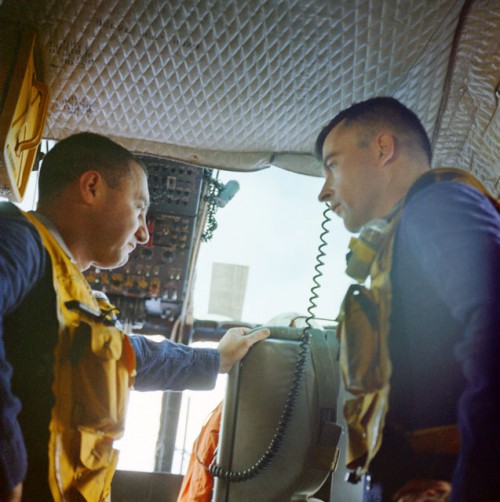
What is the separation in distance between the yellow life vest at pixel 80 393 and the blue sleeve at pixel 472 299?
2.78ft

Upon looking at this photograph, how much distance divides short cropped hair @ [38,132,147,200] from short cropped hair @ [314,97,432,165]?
73 centimetres

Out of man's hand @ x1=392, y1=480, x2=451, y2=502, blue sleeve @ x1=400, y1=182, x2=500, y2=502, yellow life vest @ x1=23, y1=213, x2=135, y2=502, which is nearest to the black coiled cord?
yellow life vest @ x1=23, y1=213, x2=135, y2=502

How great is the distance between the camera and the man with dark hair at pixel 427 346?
654 mm

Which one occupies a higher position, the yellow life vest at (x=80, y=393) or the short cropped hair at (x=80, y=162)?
the short cropped hair at (x=80, y=162)

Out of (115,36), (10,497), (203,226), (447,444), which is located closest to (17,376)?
(10,497)

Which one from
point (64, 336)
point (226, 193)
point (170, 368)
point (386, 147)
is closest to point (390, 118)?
point (386, 147)

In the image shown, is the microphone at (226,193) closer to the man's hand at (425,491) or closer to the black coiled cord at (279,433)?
the black coiled cord at (279,433)

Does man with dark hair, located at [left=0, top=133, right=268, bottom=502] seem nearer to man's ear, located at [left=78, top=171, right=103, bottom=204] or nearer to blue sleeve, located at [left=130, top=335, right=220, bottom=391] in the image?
man's ear, located at [left=78, top=171, right=103, bottom=204]

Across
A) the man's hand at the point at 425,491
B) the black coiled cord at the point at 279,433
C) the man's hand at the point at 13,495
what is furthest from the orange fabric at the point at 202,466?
the man's hand at the point at 425,491

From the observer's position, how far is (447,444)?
820mm

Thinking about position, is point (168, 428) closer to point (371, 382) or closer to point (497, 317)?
point (371, 382)

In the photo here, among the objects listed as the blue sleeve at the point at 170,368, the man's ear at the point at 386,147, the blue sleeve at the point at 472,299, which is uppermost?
the man's ear at the point at 386,147

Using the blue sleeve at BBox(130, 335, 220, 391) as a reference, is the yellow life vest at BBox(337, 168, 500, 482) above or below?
above

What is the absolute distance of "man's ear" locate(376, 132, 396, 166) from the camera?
1.21 meters
